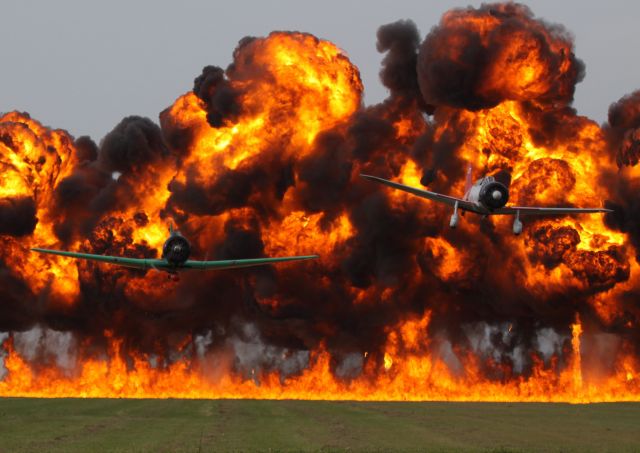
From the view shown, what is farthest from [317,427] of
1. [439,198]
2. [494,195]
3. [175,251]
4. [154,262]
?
[494,195]

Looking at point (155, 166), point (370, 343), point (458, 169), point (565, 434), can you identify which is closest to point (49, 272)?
point (155, 166)

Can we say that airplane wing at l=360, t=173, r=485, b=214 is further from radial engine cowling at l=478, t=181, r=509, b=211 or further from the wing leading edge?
the wing leading edge

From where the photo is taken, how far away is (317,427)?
208 feet

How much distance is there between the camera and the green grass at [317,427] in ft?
171

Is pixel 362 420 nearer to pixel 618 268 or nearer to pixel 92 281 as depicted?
pixel 618 268

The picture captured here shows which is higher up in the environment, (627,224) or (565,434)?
(627,224)

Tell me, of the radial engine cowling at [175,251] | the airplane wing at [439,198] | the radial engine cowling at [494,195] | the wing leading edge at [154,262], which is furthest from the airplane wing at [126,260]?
the radial engine cowling at [494,195]

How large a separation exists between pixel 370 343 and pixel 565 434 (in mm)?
54841

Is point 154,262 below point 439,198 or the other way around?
below

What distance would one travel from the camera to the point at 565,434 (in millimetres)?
59031

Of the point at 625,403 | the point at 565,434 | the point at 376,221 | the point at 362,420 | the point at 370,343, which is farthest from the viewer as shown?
the point at 370,343

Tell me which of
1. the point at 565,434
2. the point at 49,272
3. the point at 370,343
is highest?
the point at 49,272

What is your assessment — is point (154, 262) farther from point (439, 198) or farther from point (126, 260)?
point (439, 198)

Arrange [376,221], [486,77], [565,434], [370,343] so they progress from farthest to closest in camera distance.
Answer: [370,343] → [376,221] → [486,77] → [565,434]
